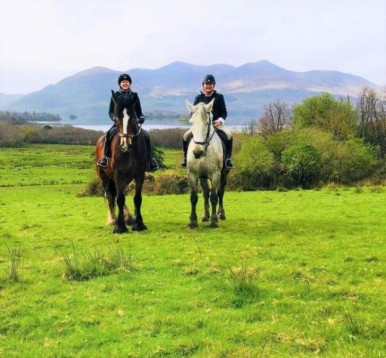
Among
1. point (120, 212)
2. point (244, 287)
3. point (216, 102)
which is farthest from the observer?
point (216, 102)

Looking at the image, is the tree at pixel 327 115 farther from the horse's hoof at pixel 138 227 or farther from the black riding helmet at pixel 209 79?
the horse's hoof at pixel 138 227

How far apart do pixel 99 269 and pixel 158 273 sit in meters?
1.04

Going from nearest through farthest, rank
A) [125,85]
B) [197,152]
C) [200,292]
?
[200,292]
[197,152]
[125,85]

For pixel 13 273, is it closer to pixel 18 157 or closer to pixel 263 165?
pixel 263 165

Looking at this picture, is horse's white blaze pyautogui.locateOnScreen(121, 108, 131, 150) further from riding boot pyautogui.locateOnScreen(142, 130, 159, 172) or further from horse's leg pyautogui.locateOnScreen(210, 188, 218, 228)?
horse's leg pyautogui.locateOnScreen(210, 188, 218, 228)

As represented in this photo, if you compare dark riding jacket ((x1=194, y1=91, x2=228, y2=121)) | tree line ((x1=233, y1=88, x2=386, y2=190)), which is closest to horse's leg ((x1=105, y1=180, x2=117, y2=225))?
dark riding jacket ((x1=194, y1=91, x2=228, y2=121))

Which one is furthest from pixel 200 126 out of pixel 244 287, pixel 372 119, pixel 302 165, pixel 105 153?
pixel 372 119

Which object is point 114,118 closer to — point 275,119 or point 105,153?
point 105,153

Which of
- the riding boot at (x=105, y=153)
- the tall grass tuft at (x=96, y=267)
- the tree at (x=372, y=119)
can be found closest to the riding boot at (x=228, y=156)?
the riding boot at (x=105, y=153)

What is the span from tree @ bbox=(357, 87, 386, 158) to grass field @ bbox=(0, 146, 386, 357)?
55.6 meters

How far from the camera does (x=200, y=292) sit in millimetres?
6785

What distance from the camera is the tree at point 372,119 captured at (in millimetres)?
64625

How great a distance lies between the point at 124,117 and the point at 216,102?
9.77ft

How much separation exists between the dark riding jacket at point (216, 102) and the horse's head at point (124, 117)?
2.20 metres
